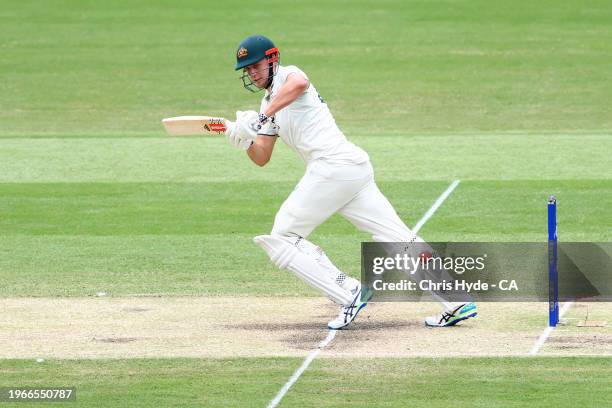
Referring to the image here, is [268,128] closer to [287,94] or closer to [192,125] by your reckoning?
[287,94]

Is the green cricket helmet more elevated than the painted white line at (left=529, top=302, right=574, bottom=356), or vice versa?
the green cricket helmet

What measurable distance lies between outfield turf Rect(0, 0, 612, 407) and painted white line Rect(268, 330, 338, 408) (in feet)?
0.21

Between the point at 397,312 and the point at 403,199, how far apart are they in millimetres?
5577

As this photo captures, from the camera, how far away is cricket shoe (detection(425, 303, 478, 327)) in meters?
9.98

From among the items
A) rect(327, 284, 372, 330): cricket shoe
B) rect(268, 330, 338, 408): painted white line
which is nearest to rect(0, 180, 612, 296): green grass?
rect(327, 284, 372, 330): cricket shoe

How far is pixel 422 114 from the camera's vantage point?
24.8 metres

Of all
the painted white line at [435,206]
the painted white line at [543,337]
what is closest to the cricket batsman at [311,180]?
the painted white line at [543,337]

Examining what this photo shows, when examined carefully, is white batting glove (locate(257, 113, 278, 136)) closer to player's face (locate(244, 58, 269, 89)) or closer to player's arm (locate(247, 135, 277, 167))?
player's arm (locate(247, 135, 277, 167))

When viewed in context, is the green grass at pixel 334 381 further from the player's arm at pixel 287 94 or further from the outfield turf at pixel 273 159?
the player's arm at pixel 287 94

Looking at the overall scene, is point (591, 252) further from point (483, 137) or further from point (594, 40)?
point (594, 40)

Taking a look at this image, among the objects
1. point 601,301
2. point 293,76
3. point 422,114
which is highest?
point 293,76

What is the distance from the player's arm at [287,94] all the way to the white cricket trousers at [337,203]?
0.56 metres

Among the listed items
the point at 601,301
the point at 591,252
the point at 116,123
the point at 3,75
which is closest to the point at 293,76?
the point at 601,301

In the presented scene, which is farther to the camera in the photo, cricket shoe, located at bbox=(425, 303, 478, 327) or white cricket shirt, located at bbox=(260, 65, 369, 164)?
cricket shoe, located at bbox=(425, 303, 478, 327)
